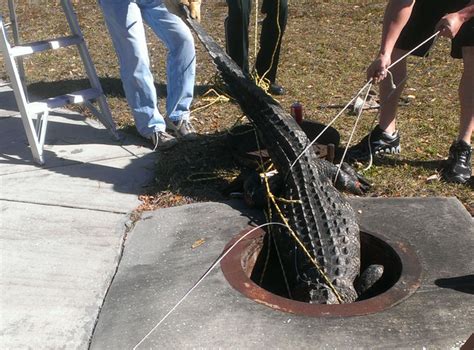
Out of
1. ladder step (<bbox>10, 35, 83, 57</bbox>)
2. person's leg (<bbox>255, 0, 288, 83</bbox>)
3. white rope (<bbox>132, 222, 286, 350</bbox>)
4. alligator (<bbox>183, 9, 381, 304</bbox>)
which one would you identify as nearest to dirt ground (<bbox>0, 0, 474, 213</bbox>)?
person's leg (<bbox>255, 0, 288, 83</bbox>)

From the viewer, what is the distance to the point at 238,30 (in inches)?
247

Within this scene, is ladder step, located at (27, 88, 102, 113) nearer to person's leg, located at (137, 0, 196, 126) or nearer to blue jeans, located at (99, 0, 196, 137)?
blue jeans, located at (99, 0, 196, 137)

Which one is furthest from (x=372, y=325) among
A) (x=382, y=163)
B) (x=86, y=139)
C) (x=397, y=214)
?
(x=86, y=139)

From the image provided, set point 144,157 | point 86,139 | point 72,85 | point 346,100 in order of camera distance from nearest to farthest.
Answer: point 144,157 → point 86,139 → point 346,100 → point 72,85

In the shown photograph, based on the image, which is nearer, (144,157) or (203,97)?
(144,157)

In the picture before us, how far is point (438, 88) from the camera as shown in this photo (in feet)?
22.0

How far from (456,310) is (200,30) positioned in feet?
7.78

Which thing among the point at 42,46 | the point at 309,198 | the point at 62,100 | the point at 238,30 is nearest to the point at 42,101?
the point at 62,100

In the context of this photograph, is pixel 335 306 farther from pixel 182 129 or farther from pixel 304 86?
pixel 304 86

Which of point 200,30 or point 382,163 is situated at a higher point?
point 200,30

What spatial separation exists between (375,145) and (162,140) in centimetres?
162

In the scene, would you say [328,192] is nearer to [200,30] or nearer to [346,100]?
[200,30]

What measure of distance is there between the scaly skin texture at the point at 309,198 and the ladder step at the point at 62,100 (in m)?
1.40

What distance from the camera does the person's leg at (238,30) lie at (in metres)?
6.21
